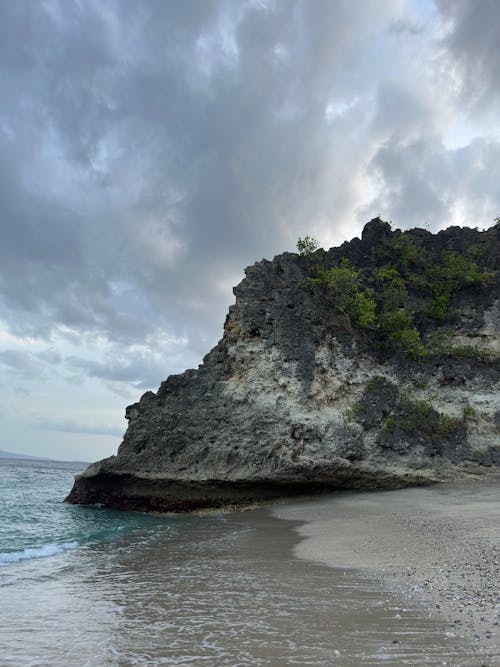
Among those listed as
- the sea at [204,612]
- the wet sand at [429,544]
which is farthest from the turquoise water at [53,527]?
the wet sand at [429,544]

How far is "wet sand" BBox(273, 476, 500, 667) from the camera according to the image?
222 inches

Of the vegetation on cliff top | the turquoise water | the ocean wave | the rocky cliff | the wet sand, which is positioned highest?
the vegetation on cliff top

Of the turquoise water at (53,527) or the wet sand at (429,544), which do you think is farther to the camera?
the turquoise water at (53,527)

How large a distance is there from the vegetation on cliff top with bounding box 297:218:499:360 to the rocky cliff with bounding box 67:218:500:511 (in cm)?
10

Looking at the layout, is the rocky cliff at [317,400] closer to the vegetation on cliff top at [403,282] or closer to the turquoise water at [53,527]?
the vegetation on cliff top at [403,282]

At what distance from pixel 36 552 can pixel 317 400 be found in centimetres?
1315

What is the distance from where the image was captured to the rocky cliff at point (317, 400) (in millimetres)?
20766

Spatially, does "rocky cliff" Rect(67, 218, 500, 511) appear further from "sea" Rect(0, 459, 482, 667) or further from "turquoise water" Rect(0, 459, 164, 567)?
"sea" Rect(0, 459, 482, 667)

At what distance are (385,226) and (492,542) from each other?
2519 centimetres

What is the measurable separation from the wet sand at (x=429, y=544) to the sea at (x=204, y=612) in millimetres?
324

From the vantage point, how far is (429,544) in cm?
1005

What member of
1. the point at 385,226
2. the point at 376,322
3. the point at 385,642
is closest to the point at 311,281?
the point at 376,322

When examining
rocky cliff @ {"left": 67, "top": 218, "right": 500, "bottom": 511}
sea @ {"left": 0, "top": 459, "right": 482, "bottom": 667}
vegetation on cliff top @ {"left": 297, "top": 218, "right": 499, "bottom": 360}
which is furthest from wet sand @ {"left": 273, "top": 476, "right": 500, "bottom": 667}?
vegetation on cliff top @ {"left": 297, "top": 218, "right": 499, "bottom": 360}

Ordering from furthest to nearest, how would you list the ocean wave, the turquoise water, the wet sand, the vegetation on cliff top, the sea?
the vegetation on cliff top < the turquoise water < the ocean wave < the wet sand < the sea
